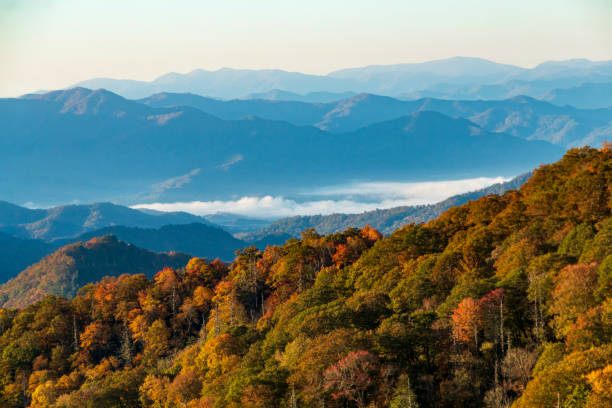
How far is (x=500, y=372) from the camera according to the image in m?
63.9

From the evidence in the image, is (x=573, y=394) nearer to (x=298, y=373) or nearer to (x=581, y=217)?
(x=298, y=373)

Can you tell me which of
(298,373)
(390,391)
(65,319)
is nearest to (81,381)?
(65,319)

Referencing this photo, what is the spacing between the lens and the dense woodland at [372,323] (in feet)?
200

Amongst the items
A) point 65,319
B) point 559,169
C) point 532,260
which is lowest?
point 65,319

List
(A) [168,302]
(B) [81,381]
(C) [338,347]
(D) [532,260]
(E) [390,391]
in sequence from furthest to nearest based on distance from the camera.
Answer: (A) [168,302] < (B) [81,381] < (D) [532,260] < (C) [338,347] < (E) [390,391]

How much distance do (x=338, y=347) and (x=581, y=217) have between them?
156ft

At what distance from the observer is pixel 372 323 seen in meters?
79.2

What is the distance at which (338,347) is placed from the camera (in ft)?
215

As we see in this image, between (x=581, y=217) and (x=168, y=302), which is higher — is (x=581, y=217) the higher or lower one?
the higher one

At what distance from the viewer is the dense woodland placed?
61031 mm

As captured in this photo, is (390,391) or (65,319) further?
(65,319)

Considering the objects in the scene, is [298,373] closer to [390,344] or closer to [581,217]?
[390,344]

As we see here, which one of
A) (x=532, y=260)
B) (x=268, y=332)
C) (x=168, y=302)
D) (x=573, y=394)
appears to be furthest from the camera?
(x=168, y=302)

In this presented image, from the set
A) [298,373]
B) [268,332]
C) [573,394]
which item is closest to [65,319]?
[268,332]
